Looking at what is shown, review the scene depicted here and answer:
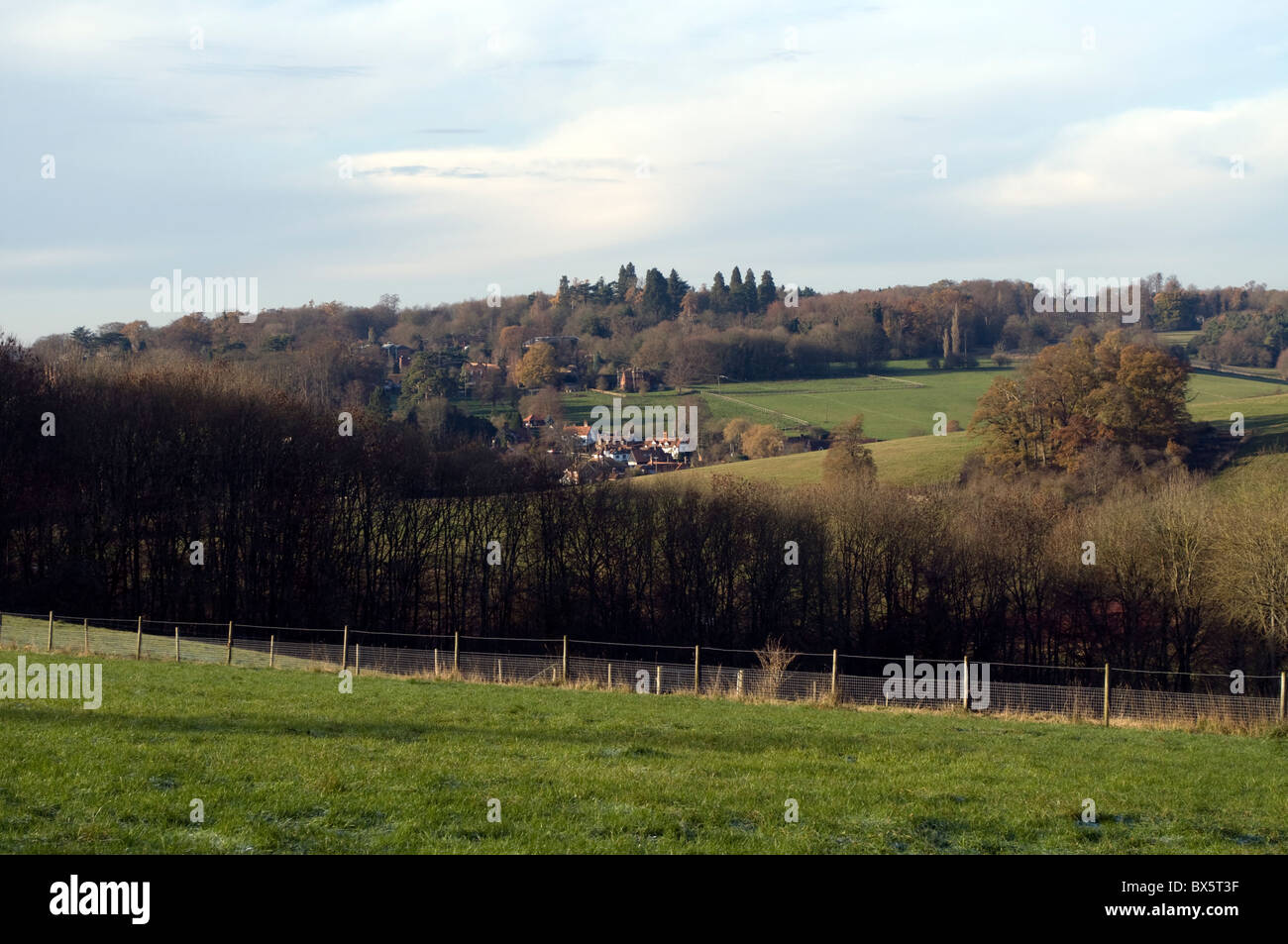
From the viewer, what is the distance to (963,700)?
75.3ft

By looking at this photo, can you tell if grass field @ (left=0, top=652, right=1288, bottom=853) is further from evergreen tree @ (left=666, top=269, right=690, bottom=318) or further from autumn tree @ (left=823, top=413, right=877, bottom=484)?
evergreen tree @ (left=666, top=269, right=690, bottom=318)

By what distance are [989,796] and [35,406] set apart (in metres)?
53.7

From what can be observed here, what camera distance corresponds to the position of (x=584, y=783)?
11.9 metres

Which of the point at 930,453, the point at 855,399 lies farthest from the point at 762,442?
the point at 855,399

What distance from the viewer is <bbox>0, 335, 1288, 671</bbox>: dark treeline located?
5072 cm

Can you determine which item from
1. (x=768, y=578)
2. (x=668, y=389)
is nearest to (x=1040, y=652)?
(x=768, y=578)

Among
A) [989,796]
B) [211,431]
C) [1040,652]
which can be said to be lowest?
[1040,652]

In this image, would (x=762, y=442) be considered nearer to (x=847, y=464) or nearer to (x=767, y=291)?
(x=847, y=464)

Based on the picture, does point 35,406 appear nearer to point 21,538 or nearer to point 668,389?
point 21,538

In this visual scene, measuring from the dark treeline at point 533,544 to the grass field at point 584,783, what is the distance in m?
34.5

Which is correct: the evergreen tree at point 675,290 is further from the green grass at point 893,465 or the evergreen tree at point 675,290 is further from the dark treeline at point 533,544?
the dark treeline at point 533,544

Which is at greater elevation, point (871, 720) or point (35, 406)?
point (35, 406)
